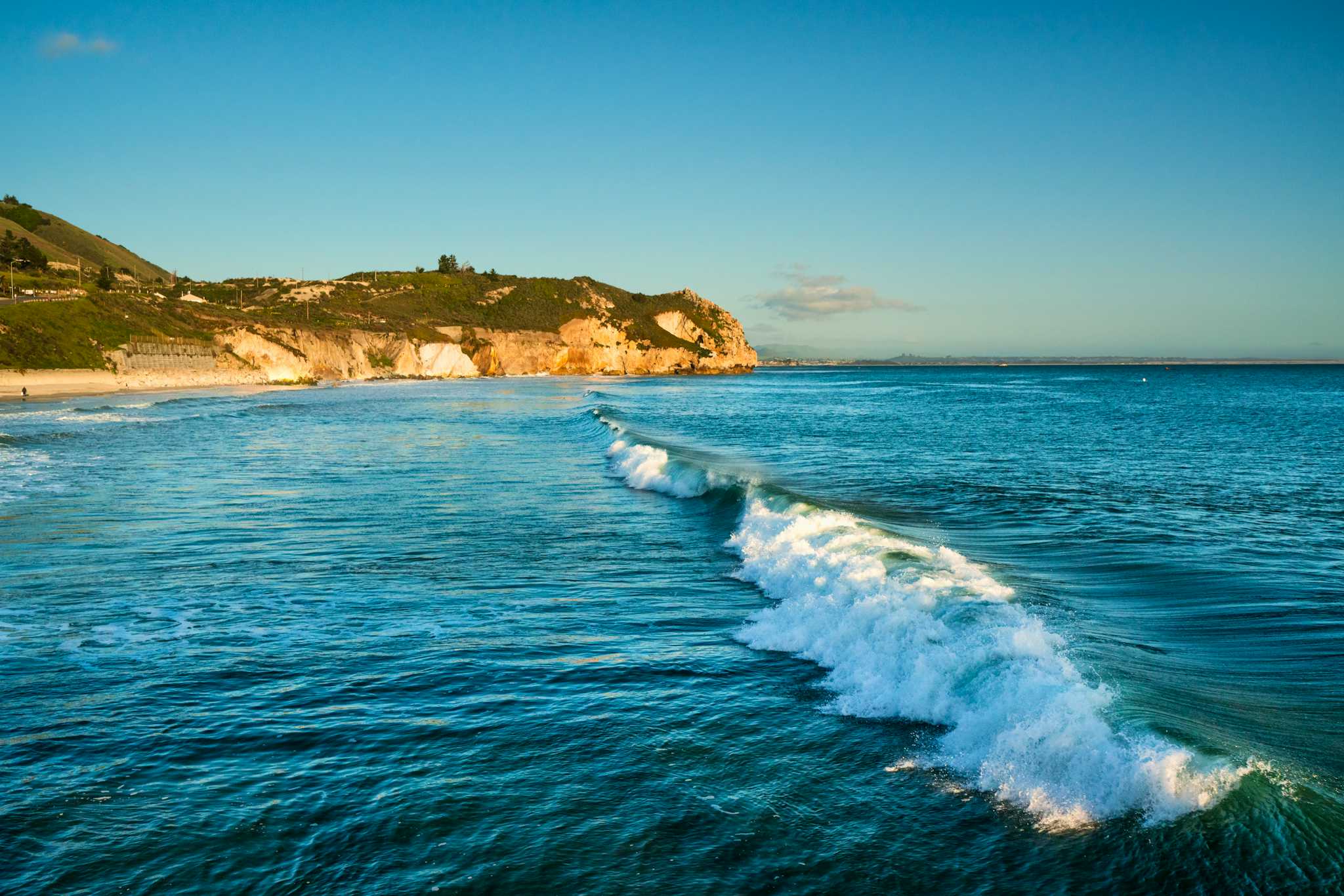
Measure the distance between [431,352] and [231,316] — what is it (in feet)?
129

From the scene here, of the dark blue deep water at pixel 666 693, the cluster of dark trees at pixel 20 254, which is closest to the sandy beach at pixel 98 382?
the cluster of dark trees at pixel 20 254

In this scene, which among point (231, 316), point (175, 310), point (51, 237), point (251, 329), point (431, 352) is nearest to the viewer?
point (175, 310)

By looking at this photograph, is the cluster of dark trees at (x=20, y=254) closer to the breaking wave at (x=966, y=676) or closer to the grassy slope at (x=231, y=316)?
the grassy slope at (x=231, y=316)

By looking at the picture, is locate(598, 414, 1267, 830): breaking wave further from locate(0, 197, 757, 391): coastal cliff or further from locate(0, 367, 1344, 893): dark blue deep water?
locate(0, 197, 757, 391): coastal cliff

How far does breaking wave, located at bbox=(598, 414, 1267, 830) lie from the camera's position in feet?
21.4

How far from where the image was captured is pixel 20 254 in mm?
112812

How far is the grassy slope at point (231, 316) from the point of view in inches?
2835

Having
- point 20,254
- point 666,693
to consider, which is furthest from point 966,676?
point 20,254

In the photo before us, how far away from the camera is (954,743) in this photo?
7.57 meters

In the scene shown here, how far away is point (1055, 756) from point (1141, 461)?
27589 millimetres

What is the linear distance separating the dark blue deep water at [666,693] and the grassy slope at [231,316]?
61.1 meters

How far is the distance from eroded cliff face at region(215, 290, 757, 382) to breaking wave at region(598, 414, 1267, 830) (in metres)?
98.0

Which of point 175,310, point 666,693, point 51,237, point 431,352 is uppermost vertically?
point 51,237

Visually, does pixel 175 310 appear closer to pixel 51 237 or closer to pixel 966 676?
pixel 966 676
